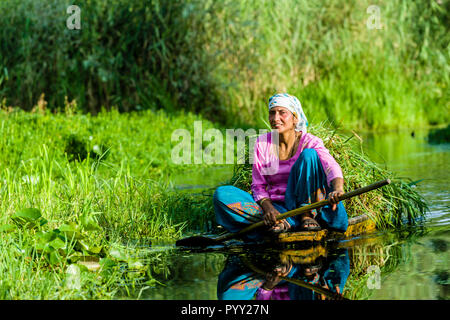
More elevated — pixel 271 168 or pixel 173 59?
pixel 173 59

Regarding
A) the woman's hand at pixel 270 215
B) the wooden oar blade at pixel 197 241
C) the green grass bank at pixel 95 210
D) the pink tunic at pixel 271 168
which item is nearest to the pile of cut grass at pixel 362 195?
the green grass bank at pixel 95 210

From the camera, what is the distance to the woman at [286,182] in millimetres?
5613

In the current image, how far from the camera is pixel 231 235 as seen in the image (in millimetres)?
5895

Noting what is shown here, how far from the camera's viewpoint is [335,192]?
17.3ft

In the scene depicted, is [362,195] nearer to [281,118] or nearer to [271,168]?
[271,168]

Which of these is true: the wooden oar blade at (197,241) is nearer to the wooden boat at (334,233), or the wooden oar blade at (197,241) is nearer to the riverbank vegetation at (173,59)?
the wooden boat at (334,233)

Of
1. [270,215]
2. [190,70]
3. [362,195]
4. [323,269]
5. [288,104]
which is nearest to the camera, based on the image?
[323,269]

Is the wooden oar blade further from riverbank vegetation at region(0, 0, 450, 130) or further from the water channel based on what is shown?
riverbank vegetation at region(0, 0, 450, 130)

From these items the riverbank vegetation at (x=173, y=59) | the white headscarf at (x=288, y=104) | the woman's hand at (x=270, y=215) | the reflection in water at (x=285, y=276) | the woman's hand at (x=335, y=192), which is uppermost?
the riverbank vegetation at (x=173, y=59)


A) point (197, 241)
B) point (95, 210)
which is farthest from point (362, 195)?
point (95, 210)

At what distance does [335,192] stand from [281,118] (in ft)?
2.70

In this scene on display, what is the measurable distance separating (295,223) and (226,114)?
8217 millimetres

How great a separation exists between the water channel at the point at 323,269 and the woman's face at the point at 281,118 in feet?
3.09
